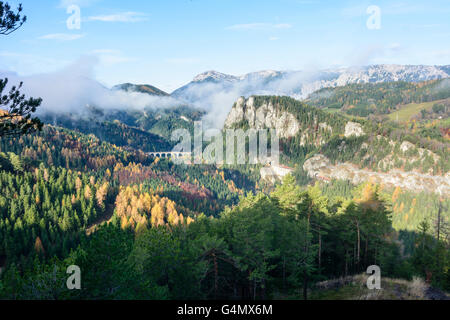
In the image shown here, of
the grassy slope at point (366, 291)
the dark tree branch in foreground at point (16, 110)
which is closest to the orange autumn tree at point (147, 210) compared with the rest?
the grassy slope at point (366, 291)

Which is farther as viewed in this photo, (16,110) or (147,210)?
(147,210)

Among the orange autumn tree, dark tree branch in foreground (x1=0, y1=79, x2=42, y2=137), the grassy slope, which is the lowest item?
the orange autumn tree

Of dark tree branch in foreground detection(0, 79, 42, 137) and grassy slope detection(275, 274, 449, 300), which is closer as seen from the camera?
dark tree branch in foreground detection(0, 79, 42, 137)

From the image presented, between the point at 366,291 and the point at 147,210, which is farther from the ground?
the point at 366,291

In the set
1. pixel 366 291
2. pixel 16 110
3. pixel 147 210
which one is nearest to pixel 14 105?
pixel 16 110

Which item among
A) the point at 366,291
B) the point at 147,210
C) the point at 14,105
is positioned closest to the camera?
the point at 14,105

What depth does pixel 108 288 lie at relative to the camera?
21.0 m

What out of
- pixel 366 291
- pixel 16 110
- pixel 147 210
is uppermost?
pixel 16 110

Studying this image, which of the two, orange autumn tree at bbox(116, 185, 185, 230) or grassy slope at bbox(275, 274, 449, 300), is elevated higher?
grassy slope at bbox(275, 274, 449, 300)

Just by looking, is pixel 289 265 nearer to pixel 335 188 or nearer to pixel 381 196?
pixel 381 196

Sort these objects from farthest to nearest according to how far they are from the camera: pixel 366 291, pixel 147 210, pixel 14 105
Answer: pixel 147 210 < pixel 366 291 < pixel 14 105

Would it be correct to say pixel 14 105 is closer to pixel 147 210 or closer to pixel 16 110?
pixel 16 110

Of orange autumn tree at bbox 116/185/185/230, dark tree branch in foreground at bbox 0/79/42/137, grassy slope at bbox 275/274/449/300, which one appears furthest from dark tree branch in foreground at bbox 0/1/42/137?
orange autumn tree at bbox 116/185/185/230

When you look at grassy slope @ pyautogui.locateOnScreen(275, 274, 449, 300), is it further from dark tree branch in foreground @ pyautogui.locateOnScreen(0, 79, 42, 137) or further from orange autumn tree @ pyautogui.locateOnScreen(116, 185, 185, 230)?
orange autumn tree @ pyautogui.locateOnScreen(116, 185, 185, 230)
